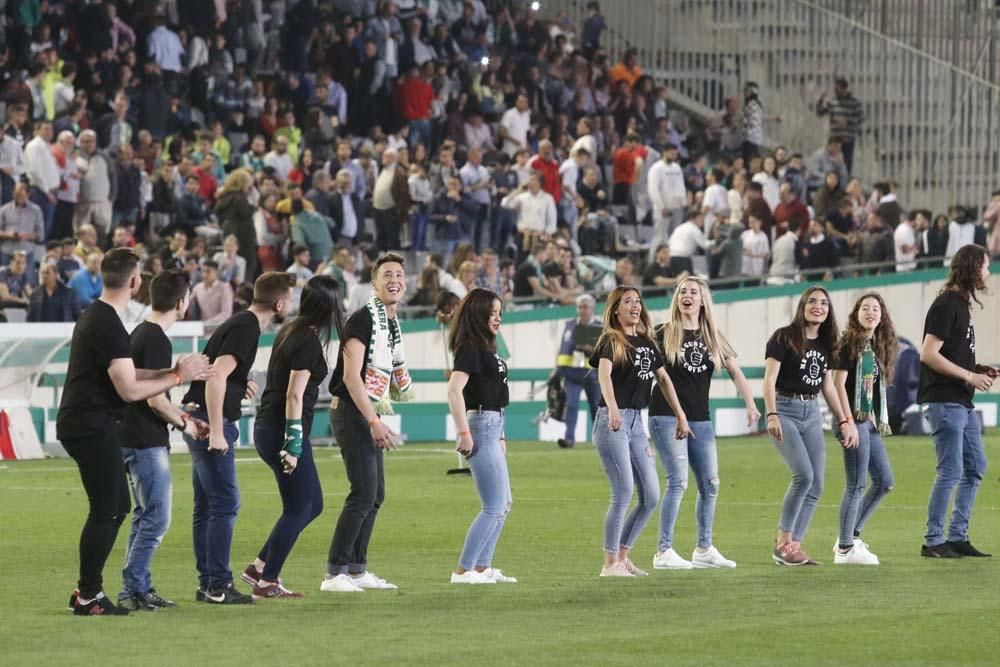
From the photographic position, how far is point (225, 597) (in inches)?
476

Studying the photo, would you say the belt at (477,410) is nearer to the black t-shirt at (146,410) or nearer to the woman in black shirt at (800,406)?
the black t-shirt at (146,410)

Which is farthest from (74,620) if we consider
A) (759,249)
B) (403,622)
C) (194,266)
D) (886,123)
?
(886,123)

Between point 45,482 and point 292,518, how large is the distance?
10.2 meters

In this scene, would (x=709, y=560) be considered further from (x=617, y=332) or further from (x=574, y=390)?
(x=574, y=390)

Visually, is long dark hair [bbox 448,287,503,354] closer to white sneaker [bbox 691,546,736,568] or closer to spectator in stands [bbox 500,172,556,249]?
white sneaker [bbox 691,546,736,568]

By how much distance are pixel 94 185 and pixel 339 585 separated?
16.9 metres

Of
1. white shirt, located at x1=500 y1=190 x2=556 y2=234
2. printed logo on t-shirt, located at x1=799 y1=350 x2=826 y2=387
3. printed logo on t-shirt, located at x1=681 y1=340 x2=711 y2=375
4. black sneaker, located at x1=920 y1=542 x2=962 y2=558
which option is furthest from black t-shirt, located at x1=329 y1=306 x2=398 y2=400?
white shirt, located at x1=500 y1=190 x2=556 y2=234

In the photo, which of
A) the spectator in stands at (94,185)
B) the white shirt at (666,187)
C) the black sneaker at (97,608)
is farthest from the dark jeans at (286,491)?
the white shirt at (666,187)

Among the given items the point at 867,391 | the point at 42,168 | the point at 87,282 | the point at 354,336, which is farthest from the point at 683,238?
the point at 354,336

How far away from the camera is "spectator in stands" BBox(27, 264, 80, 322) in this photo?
26.2 meters

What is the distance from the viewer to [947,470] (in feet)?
49.1

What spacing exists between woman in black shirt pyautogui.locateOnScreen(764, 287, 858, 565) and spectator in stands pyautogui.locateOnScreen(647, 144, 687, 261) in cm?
2135

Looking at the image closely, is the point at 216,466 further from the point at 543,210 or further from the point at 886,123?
the point at 886,123

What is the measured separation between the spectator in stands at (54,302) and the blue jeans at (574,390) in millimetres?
6382
